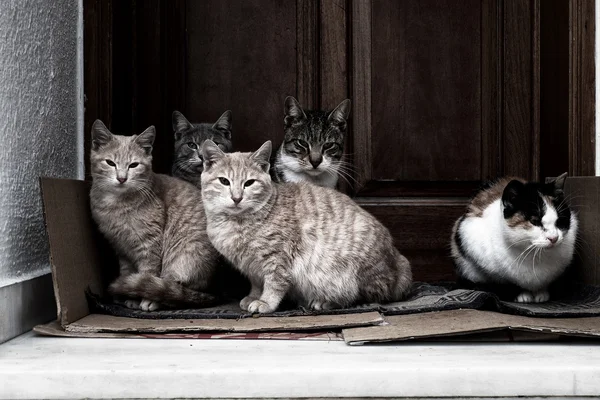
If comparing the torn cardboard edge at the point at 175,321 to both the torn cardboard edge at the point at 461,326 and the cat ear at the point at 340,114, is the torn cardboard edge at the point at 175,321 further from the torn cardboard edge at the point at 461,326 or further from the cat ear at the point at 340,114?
the cat ear at the point at 340,114

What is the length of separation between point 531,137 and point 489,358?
58.8 inches

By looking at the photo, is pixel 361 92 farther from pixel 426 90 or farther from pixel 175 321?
pixel 175 321

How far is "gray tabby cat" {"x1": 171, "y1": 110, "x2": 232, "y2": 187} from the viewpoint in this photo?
2.69m

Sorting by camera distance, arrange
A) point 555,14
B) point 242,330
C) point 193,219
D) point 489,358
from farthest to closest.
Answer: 1. point 555,14
2. point 193,219
3. point 242,330
4. point 489,358

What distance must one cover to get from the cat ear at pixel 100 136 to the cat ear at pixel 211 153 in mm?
352

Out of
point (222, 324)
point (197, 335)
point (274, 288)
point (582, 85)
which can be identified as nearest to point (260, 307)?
point (274, 288)

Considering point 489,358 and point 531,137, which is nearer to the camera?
point 489,358

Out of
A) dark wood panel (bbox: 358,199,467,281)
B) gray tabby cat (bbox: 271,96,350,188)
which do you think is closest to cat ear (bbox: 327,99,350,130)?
gray tabby cat (bbox: 271,96,350,188)

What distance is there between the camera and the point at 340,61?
110 inches

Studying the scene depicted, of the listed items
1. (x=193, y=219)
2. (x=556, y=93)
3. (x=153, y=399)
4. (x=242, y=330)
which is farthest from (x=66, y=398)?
(x=556, y=93)

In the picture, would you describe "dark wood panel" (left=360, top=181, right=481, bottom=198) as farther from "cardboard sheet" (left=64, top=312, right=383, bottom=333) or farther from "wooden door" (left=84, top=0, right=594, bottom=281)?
"cardboard sheet" (left=64, top=312, right=383, bottom=333)

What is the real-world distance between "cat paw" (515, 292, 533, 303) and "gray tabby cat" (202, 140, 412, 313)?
0.44 meters

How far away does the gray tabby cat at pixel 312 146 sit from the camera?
8.91ft

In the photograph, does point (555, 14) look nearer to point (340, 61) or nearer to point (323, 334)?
point (340, 61)
